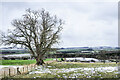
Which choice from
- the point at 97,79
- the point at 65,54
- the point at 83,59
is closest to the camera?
the point at 97,79

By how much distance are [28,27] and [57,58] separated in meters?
9.47

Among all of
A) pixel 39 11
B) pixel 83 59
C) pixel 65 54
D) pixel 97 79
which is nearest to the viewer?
pixel 97 79

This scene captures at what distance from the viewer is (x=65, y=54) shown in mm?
28703

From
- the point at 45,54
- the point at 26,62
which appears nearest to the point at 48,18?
the point at 45,54

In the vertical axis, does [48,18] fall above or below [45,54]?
above

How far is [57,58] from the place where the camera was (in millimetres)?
31125

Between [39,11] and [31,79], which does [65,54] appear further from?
[31,79]

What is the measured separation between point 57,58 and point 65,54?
2.88 m

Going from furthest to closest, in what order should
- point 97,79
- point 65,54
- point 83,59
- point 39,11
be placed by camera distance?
1. point 83,59
2. point 65,54
3. point 39,11
4. point 97,79

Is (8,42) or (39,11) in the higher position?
(39,11)

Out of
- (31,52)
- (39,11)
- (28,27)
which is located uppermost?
(39,11)

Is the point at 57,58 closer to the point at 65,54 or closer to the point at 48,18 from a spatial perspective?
the point at 65,54

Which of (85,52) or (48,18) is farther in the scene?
(85,52)

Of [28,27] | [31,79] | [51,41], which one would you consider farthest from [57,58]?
[31,79]
